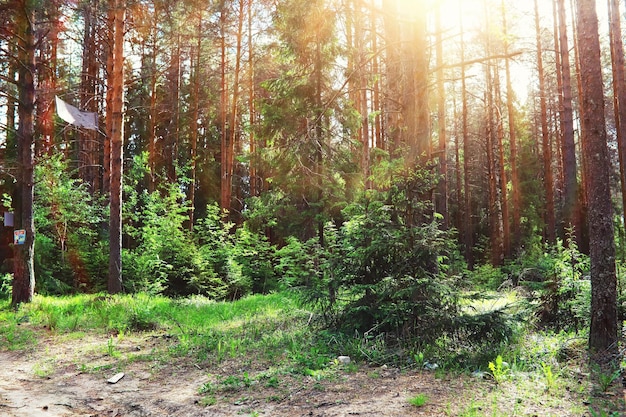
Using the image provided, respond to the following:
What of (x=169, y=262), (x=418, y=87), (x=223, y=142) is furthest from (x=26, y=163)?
(x=223, y=142)

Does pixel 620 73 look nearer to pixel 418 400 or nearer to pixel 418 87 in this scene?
pixel 418 87

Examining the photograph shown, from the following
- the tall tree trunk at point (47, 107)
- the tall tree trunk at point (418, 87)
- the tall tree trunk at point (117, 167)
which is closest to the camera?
the tall tree trunk at point (418, 87)

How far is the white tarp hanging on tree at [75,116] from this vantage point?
31.7 ft

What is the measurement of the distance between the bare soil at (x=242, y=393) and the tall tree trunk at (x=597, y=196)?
1398mm

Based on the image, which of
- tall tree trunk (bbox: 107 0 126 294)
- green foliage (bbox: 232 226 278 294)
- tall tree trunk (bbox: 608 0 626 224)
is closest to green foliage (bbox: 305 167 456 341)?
tall tree trunk (bbox: 107 0 126 294)

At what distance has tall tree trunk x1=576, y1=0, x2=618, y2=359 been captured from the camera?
214 inches

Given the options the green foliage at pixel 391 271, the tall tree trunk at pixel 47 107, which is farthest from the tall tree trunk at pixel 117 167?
the green foliage at pixel 391 271

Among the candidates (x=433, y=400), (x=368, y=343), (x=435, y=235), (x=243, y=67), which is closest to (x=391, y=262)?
(x=435, y=235)

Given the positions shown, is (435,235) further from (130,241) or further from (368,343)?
(130,241)

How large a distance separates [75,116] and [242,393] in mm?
8401

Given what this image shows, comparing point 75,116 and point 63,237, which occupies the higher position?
point 75,116

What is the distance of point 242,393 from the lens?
4.74 m

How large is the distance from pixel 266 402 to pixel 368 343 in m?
2.01

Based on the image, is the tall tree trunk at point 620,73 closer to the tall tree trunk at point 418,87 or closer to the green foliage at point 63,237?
the tall tree trunk at point 418,87
